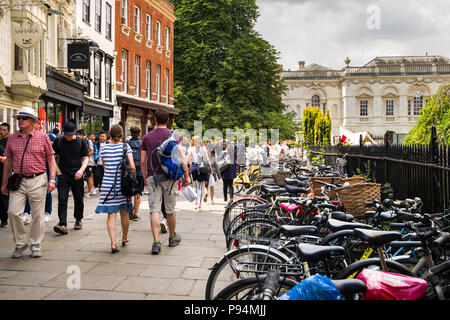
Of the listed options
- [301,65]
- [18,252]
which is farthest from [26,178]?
[301,65]

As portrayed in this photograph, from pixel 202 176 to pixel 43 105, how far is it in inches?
335

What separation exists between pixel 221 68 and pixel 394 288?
35.2 m

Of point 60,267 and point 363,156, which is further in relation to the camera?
point 363,156

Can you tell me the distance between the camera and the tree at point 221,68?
3644 centimetres

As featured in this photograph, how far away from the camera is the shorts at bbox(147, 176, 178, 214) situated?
284 inches

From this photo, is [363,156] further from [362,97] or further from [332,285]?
[362,97]

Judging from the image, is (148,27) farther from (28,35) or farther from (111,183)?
(111,183)

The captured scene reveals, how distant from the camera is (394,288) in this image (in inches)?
112

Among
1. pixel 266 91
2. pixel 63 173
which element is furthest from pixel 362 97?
pixel 63 173

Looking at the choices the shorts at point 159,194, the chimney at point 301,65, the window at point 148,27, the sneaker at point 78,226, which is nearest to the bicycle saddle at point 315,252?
the shorts at point 159,194

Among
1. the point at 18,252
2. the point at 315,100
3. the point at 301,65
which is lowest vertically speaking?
the point at 18,252

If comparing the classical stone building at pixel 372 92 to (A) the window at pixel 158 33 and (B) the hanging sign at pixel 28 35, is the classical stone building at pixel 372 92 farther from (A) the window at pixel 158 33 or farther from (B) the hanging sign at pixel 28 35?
(B) the hanging sign at pixel 28 35

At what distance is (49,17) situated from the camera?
1853 cm

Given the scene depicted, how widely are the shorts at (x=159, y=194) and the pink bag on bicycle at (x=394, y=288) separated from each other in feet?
15.3
